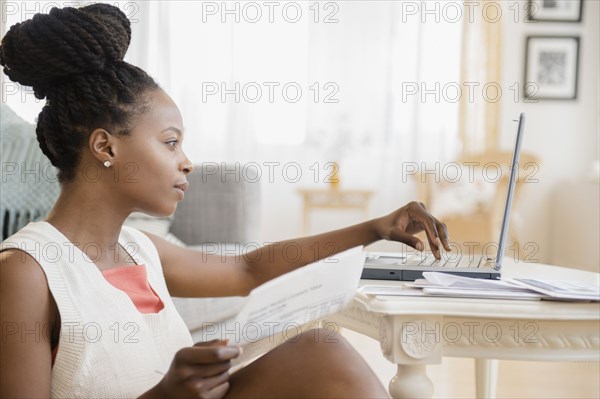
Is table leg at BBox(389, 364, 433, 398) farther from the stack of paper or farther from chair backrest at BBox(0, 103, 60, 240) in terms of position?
chair backrest at BBox(0, 103, 60, 240)

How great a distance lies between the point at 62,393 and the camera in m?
0.89

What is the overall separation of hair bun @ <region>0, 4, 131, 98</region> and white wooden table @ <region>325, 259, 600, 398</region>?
1.64ft

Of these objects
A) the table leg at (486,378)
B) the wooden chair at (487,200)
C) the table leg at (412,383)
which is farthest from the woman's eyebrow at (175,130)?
the wooden chair at (487,200)

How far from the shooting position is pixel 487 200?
4.44 meters

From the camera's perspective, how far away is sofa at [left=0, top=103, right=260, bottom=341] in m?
2.07

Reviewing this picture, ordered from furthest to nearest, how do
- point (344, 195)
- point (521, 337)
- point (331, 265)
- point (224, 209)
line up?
1. point (344, 195)
2. point (224, 209)
3. point (521, 337)
4. point (331, 265)

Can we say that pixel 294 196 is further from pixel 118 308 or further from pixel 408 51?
pixel 118 308

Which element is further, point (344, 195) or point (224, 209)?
point (344, 195)

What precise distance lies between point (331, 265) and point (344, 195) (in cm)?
383

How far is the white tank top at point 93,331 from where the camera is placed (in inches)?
35.3

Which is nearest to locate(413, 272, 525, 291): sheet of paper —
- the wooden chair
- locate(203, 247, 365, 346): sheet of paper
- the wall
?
locate(203, 247, 365, 346): sheet of paper

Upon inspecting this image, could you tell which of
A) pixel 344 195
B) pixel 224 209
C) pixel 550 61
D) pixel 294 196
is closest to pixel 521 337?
pixel 224 209

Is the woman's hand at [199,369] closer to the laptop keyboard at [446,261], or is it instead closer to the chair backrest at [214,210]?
the laptop keyboard at [446,261]

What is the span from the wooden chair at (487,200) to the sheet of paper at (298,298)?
3.43 meters
